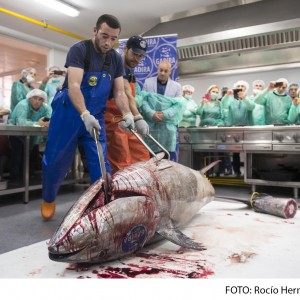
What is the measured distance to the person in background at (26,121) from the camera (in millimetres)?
3551

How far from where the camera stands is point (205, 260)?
1295mm

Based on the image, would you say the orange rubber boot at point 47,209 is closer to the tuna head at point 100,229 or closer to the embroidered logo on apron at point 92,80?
the embroidered logo on apron at point 92,80

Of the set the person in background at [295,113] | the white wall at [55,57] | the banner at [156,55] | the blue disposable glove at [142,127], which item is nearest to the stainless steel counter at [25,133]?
the blue disposable glove at [142,127]

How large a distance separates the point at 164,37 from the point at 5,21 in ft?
11.2

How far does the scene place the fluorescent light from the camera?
197 inches

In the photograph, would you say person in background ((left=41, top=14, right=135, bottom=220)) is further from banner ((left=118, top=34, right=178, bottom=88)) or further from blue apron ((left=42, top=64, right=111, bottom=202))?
banner ((left=118, top=34, right=178, bottom=88))

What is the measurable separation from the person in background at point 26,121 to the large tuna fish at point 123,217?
92.6 inches

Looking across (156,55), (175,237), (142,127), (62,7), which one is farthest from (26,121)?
(175,237)

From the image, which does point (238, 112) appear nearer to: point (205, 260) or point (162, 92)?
point (162, 92)

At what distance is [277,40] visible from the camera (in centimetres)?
430

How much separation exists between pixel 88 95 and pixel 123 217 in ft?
3.32

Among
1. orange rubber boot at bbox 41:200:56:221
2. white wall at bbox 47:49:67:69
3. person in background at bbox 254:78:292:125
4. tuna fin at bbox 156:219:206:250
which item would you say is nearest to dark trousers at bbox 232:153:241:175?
person in background at bbox 254:78:292:125

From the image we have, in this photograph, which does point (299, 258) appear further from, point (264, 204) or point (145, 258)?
point (264, 204)
